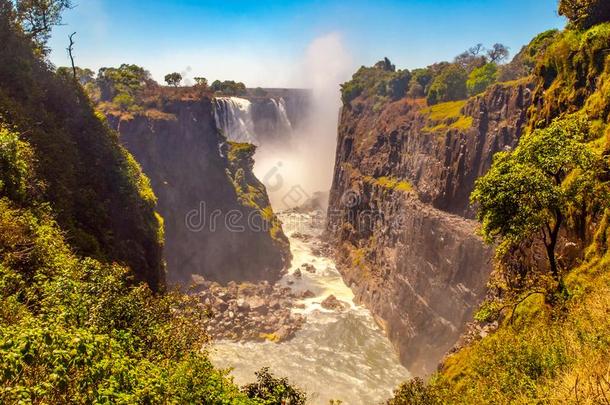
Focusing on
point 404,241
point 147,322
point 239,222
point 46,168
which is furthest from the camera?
point 239,222

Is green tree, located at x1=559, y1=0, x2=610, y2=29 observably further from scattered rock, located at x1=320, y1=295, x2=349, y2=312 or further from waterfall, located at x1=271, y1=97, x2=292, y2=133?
waterfall, located at x1=271, y1=97, x2=292, y2=133

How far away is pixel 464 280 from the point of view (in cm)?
4772

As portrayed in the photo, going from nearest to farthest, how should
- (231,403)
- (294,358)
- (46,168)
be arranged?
1. (231,403)
2. (46,168)
3. (294,358)

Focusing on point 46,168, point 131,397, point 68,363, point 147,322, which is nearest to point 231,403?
point 131,397

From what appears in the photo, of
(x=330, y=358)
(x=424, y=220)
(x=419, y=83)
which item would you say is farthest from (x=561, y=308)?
(x=419, y=83)

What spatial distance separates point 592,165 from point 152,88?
306 ft

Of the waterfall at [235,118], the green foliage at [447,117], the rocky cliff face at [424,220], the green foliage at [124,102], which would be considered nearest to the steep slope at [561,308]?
the rocky cliff face at [424,220]

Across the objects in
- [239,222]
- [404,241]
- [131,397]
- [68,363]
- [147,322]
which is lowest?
[239,222]

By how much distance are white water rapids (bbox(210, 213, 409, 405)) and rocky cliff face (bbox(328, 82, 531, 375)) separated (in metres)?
3.14

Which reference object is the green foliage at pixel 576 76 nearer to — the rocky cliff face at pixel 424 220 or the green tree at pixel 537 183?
the green tree at pixel 537 183

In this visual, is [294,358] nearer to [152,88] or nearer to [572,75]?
[572,75]

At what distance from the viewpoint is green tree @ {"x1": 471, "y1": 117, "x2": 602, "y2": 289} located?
18.4 m

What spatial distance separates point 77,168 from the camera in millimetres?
34188

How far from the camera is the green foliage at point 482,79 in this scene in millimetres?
85188
